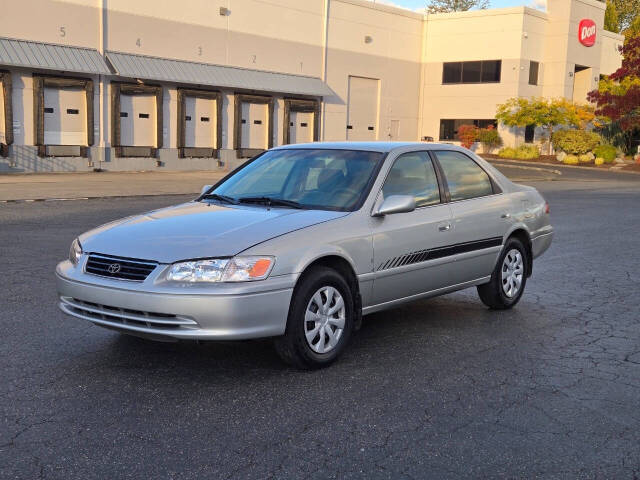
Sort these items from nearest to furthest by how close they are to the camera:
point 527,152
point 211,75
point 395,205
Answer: point 395,205 < point 211,75 < point 527,152

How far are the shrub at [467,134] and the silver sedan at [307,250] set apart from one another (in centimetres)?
4165

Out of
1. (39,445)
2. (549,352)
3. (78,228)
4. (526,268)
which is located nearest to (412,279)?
(549,352)

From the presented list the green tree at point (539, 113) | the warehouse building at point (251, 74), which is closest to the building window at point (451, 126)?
the warehouse building at point (251, 74)

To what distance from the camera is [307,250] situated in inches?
211

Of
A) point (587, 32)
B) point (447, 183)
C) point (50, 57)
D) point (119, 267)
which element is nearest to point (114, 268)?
point (119, 267)

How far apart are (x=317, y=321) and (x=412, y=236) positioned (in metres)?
1.26

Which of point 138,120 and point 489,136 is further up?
point 138,120

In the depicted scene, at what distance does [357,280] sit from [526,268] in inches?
111

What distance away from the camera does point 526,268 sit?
7.93 metres

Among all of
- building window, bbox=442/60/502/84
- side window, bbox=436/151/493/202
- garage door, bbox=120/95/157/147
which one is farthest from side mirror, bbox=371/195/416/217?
building window, bbox=442/60/502/84

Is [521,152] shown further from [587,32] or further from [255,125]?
[255,125]

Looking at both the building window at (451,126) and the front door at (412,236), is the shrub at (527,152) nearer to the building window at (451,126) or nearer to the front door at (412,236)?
the building window at (451,126)

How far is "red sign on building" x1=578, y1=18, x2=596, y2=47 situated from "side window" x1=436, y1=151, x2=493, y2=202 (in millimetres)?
47160

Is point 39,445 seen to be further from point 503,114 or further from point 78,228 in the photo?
point 503,114
